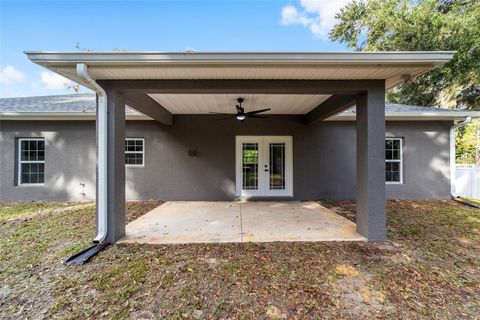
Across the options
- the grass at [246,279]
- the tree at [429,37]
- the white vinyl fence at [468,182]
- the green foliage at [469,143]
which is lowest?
the grass at [246,279]

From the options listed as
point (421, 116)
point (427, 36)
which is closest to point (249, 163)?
point (421, 116)

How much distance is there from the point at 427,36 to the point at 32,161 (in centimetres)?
1502

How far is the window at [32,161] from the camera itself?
704cm

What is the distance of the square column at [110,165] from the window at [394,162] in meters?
7.64

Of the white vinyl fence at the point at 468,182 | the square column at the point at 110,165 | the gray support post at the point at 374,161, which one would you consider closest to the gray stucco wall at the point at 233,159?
the white vinyl fence at the point at 468,182

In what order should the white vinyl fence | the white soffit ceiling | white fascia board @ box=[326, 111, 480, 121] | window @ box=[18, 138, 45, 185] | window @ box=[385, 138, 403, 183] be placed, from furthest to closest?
1. the white vinyl fence
2. window @ box=[385, 138, 403, 183]
3. window @ box=[18, 138, 45, 185]
4. white fascia board @ box=[326, 111, 480, 121]
5. the white soffit ceiling

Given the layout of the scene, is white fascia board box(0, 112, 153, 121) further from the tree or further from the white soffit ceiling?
the tree

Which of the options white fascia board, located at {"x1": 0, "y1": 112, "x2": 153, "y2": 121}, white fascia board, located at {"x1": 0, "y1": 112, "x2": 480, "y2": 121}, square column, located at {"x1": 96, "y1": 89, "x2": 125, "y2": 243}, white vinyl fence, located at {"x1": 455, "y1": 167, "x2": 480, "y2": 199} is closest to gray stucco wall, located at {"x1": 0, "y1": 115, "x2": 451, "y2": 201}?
white fascia board, located at {"x1": 0, "y1": 112, "x2": 480, "y2": 121}

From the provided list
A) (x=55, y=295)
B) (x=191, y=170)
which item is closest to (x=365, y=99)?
(x=55, y=295)

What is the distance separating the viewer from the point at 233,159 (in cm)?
738

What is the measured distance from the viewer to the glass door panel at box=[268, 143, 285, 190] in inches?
295

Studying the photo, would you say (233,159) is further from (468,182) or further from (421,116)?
(468,182)

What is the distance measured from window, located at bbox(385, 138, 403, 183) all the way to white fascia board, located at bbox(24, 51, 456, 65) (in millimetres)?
4998

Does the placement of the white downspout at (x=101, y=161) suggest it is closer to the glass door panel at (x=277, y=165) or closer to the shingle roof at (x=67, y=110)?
the shingle roof at (x=67, y=110)
